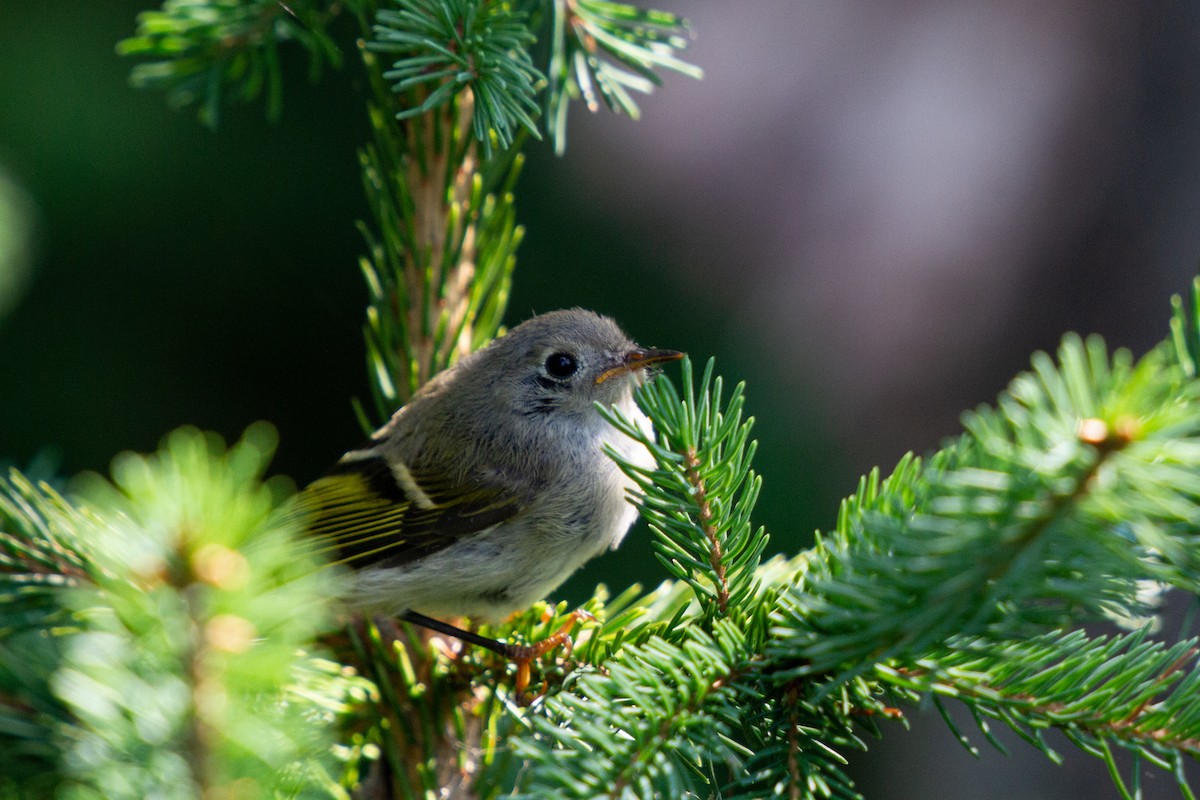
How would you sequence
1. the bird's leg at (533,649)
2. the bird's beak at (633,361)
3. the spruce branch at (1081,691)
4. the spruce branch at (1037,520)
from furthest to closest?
1. the bird's beak at (633,361)
2. the bird's leg at (533,649)
3. the spruce branch at (1081,691)
4. the spruce branch at (1037,520)

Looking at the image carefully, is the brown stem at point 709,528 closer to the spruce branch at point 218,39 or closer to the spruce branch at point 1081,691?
the spruce branch at point 1081,691

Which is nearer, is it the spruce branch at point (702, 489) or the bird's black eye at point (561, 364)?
the spruce branch at point (702, 489)

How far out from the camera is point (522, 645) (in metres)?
1.39

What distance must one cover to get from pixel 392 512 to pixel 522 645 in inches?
18.5

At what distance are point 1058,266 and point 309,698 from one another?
11.0ft

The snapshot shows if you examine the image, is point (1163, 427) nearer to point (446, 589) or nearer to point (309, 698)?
point (309, 698)

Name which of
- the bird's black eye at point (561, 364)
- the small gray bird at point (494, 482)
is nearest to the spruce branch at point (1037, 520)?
the small gray bird at point (494, 482)

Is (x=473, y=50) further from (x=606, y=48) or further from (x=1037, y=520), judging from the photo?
(x=1037, y=520)

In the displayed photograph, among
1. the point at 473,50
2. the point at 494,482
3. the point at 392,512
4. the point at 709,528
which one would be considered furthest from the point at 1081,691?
the point at 392,512

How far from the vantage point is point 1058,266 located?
3.60m

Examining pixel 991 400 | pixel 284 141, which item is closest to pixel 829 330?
pixel 991 400

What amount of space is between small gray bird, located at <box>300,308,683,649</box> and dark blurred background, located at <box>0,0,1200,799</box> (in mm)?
803

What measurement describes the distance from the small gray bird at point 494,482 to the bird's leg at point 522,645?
4cm

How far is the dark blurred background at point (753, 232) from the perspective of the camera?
8.55 ft
